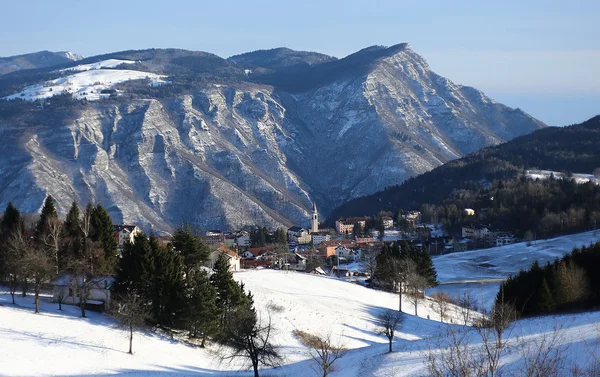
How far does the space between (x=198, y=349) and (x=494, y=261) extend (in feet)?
226

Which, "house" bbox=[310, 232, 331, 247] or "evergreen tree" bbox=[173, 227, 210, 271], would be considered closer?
"evergreen tree" bbox=[173, 227, 210, 271]

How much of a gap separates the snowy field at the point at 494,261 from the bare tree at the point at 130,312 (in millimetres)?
45815

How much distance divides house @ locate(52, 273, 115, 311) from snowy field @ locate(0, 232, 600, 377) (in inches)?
40.9

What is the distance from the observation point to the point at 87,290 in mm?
44938

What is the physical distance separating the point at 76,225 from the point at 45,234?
7.44ft

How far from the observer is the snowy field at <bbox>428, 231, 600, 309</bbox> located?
87.4 metres

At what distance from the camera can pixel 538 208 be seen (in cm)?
13362

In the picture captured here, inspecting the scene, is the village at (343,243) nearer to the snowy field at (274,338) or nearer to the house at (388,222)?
the house at (388,222)

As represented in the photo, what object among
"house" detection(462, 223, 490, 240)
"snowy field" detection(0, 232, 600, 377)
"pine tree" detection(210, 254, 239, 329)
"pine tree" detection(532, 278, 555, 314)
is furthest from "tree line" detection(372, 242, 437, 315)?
"house" detection(462, 223, 490, 240)

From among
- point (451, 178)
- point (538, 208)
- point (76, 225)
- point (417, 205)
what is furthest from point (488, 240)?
point (76, 225)

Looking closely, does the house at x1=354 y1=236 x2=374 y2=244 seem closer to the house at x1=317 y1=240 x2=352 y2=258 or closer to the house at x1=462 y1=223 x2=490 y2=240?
the house at x1=317 y1=240 x2=352 y2=258

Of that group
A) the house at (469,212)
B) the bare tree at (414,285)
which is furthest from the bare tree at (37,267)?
the house at (469,212)

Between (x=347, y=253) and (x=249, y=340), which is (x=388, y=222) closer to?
(x=347, y=253)

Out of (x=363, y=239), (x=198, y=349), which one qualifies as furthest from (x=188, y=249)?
(x=363, y=239)
